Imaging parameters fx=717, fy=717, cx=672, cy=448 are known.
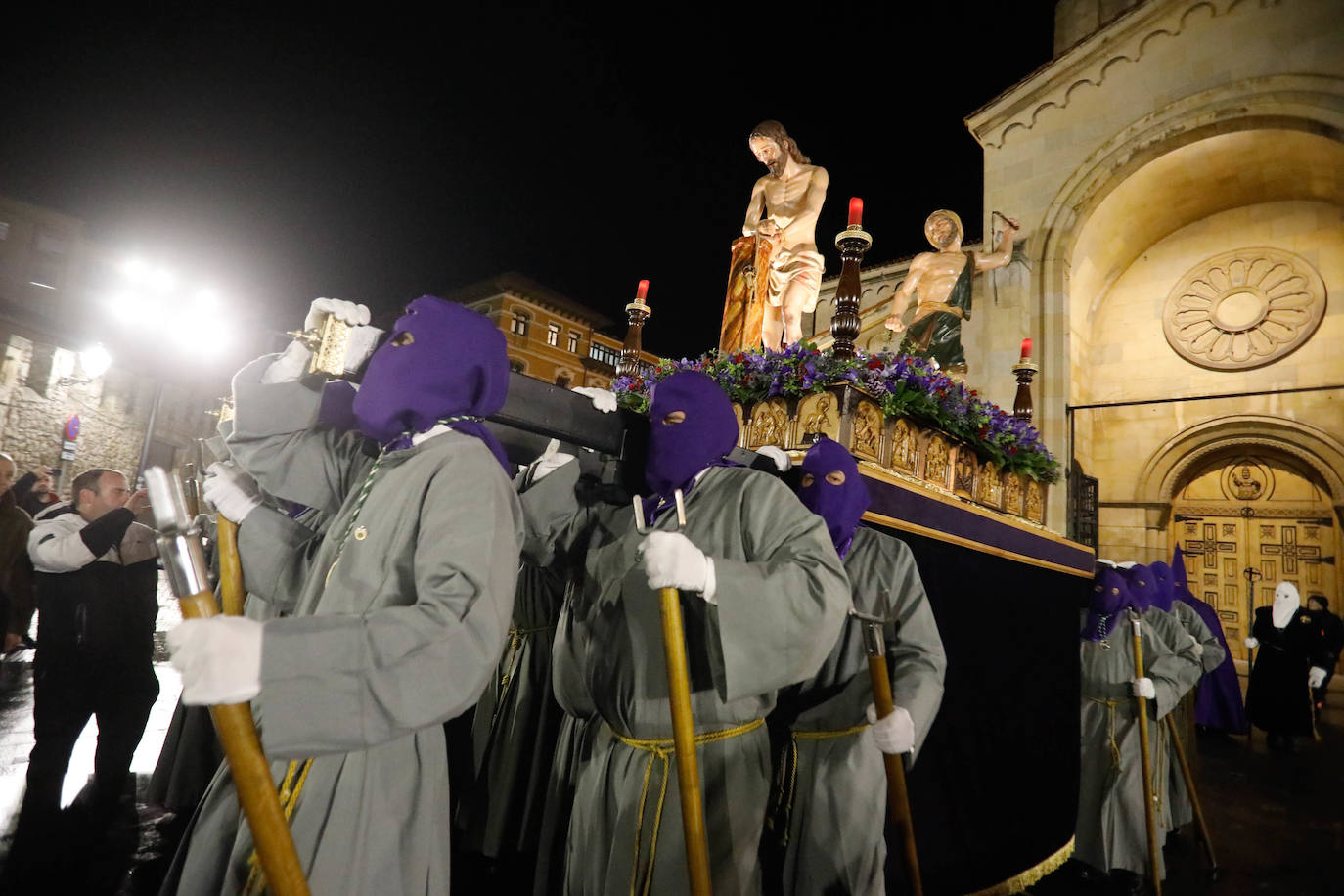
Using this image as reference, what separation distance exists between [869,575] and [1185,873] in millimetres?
4108

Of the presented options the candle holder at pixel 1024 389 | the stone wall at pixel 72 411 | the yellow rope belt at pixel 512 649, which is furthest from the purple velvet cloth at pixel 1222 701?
the stone wall at pixel 72 411

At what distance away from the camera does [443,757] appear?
5.78 ft

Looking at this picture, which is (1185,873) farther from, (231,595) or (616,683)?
(231,595)

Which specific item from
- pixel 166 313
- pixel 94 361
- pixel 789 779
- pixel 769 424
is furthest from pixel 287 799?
pixel 94 361

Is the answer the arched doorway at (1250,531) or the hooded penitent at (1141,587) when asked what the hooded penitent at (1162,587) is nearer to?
the hooded penitent at (1141,587)

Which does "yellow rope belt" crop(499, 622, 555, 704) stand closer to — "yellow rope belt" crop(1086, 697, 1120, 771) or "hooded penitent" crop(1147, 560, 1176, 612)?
"yellow rope belt" crop(1086, 697, 1120, 771)

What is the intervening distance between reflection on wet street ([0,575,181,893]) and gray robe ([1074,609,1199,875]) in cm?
578

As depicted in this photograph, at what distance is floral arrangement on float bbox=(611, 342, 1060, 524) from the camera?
3.95m

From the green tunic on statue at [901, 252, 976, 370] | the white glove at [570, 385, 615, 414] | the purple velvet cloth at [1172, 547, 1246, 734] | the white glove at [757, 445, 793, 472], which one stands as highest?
the green tunic on statue at [901, 252, 976, 370]

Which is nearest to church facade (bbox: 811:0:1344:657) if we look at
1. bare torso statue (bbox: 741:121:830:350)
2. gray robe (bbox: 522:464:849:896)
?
bare torso statue (bbox: 741:121:830:350)

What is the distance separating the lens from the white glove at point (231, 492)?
236 centimetres

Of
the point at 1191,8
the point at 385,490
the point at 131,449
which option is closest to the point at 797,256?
the point at 385,490

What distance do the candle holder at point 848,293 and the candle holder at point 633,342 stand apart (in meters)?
1.94

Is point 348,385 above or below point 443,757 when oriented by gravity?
above
